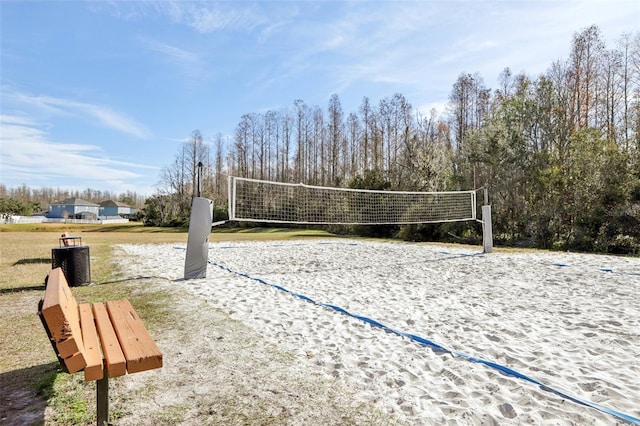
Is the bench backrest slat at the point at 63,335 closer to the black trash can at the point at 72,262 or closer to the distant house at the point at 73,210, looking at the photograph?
the black trash can at the point at 72,262

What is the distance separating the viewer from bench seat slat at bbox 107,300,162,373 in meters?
2.06

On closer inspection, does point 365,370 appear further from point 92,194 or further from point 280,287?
point 92,194

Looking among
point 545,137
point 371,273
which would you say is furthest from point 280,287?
point 545,137

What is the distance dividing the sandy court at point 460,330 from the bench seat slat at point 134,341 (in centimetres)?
133

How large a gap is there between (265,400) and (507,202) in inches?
675

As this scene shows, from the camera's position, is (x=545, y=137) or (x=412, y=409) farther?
(x=545, y=137)

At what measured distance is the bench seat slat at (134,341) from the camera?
6.76ft

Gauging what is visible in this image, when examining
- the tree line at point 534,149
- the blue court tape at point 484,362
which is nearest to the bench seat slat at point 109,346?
the blue court tape at point 484,362

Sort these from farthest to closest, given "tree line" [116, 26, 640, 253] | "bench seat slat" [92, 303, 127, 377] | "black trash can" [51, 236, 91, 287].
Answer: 1. "tree line" [116, 26, 640, 253]
2. "black trash can" [51, 236, 91, 287]
3. "bench seat slat" [92, 303, 127, 377]

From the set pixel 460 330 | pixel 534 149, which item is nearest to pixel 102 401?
pixel 460 330

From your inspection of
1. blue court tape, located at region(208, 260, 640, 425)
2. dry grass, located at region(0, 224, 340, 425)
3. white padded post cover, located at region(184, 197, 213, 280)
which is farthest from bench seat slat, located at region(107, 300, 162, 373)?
white padded post cover, located at region(184, 197, 213, 280)

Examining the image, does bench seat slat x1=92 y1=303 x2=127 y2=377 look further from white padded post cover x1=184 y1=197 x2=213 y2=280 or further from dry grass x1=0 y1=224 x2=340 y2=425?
white padded post cover x1=184 y1=197 x2=213 y2=280

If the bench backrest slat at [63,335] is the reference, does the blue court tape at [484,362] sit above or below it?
below

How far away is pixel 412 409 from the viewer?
241cm
